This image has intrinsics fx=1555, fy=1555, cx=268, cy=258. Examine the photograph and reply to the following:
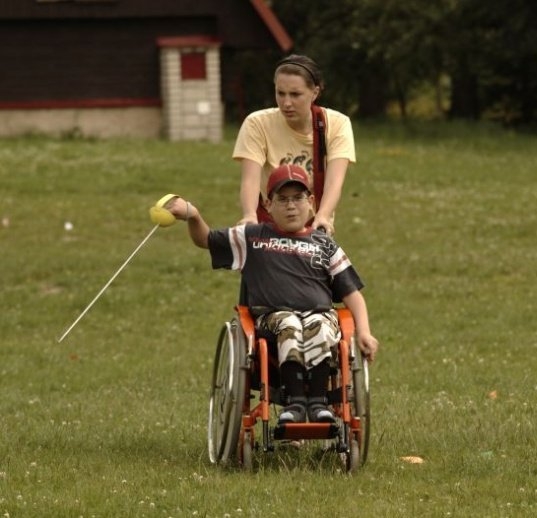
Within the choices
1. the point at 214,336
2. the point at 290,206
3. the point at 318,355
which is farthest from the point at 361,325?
the point at 214,336

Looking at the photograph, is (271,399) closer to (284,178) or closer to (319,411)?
(319,411)

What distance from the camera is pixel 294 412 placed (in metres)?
7.22

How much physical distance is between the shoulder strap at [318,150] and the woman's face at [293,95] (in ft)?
0.43

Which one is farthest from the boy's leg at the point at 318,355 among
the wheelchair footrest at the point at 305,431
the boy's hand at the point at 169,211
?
the boy's hand at the point at 169,211

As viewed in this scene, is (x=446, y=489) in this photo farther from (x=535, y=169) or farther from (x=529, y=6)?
(x=529, y=6)

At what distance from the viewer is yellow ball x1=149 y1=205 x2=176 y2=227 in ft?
24.4

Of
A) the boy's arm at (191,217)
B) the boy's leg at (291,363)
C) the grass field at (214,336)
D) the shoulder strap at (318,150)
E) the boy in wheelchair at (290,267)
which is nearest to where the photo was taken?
the grass field at (214,336)

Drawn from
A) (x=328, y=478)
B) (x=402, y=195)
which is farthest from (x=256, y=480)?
(x=402, y=195)

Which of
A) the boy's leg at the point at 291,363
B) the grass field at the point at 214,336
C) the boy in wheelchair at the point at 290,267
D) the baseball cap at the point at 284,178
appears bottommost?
the grass field at the point at 214,336

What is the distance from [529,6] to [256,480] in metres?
31.1

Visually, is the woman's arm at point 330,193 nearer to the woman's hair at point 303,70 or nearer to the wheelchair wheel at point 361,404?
the woman's hair at point 303,70

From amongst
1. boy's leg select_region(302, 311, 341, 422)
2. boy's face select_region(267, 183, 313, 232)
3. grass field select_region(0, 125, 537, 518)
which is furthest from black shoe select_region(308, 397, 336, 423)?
boy's face select_region(267, 183, 313, 232)

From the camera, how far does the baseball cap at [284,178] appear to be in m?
7.60

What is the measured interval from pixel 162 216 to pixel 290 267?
69 centimetres
